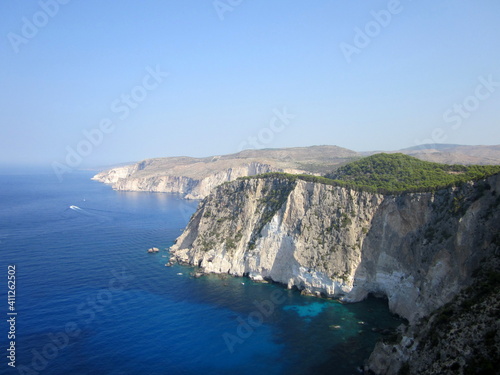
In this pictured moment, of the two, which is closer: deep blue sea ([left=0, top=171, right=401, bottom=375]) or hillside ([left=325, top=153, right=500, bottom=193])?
deep blue sea ([left=0, top=171, right=401, bottom=375])

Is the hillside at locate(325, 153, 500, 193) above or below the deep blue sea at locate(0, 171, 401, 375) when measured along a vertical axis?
above

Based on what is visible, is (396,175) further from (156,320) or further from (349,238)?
(156,320)

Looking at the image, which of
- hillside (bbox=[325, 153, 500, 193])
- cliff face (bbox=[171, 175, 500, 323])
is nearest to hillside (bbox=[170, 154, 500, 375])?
cliff face (bbox=[171, 175, 500, 323])

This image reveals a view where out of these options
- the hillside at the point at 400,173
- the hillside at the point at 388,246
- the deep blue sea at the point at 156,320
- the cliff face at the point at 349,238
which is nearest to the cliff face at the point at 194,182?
the hillside at the point at 400,173

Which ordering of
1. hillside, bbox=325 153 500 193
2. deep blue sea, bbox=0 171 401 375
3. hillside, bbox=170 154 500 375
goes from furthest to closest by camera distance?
hillside, bbox=325 153 500 193 → deep blue sea, bbox=0 171 401 375 → hillside, bbox=170 154 500 375

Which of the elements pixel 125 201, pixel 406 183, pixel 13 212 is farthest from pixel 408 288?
pixel 125 201

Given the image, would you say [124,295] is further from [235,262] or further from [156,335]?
[235,262]

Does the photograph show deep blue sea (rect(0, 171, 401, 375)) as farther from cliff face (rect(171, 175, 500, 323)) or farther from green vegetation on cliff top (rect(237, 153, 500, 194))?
green vegetation on cliff top (rect(237, 153, 500, 194))
